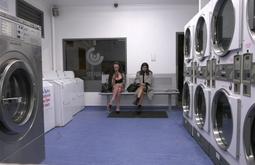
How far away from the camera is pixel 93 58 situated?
6121mm

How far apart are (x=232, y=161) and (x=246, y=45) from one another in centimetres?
101

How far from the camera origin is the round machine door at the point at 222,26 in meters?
2.18

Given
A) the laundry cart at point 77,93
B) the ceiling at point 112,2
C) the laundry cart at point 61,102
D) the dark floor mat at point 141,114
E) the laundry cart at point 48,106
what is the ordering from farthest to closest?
the ceiling at point 112,2 < the laundry cart at point 77,93 < the dark floor mat at point 141,114 < the laundry cart at point 61,102 < the laundry cart at point 48,106

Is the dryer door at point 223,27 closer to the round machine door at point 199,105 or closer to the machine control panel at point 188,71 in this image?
the round machine door at point 199,105

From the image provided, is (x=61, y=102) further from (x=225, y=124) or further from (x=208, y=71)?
(x=225, y=124)

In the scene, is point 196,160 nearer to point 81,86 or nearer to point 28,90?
point 28,90

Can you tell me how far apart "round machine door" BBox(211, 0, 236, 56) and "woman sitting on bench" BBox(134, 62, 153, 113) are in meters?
3.06

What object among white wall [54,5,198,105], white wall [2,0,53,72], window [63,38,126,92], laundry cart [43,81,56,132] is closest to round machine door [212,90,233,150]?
laundry cart [43,81,56,132]

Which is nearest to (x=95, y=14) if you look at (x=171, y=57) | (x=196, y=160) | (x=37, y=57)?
(x=171, y=57)

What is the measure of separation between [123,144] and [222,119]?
1396mm

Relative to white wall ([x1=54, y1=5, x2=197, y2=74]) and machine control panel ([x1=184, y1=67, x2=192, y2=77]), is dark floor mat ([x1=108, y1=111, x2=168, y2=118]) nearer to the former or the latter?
white wall ([x1=54, y1=5, x2=197, y2=74])

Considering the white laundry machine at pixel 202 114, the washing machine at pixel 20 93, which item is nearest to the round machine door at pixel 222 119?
the white laundry machine at pixel 202 114

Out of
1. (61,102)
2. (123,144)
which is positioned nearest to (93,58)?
(61,102)

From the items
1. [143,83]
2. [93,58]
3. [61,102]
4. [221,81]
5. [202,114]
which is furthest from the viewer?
[93,58]
